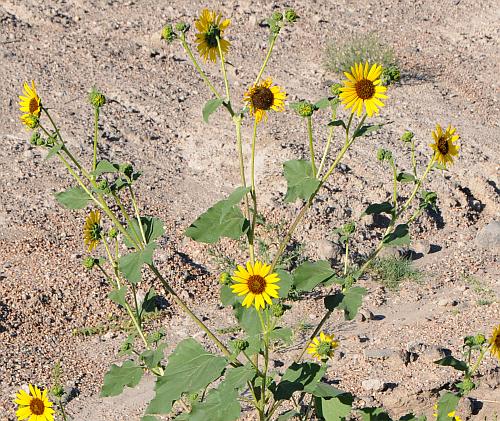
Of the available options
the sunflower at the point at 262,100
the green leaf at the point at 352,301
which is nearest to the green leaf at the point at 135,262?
the sunflower at the point at 262,100

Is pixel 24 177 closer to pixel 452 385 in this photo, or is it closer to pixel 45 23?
pixel 45 23

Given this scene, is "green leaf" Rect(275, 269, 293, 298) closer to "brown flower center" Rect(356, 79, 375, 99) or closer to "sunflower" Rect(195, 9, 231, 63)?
"brown flower center" Rect(356, 79, 375, 99)

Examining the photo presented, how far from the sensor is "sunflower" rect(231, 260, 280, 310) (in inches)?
137

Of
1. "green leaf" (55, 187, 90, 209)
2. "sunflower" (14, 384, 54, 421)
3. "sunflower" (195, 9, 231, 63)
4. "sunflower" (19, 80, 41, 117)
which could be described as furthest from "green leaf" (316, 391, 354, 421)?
"sunflower" (19, 80, 41, 117)

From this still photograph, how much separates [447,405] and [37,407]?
1.79 metres

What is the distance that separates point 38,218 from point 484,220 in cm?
376

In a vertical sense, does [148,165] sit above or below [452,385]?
above

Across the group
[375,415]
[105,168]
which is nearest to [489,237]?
[375,415]

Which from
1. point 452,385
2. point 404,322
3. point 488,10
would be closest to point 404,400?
point 452,385

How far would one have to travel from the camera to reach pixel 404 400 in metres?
5.66

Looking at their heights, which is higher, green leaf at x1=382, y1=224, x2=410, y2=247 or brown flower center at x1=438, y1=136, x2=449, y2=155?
brown flower center at x1=438, y1=136, x2=449, y2=155

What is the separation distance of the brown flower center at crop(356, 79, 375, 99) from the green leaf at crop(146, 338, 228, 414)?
43.4 inches

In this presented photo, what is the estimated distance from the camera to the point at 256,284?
350cm

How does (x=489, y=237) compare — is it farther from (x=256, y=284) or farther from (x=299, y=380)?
(x=256, y=284)
